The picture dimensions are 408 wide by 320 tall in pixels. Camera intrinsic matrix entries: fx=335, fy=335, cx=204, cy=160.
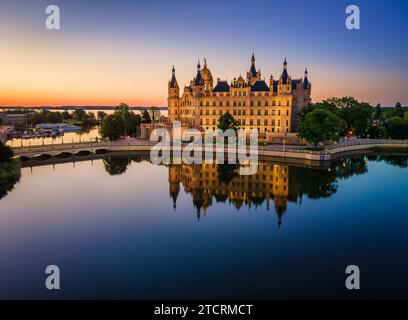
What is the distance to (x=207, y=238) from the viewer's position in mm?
23922

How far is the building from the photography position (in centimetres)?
7612

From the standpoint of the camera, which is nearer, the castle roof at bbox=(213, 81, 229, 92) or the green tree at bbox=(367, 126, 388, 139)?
the green tree at bbox=(367, 126, 388, 139)

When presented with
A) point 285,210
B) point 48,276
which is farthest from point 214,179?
point 48,276

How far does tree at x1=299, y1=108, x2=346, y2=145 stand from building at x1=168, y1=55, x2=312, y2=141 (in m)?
13.3

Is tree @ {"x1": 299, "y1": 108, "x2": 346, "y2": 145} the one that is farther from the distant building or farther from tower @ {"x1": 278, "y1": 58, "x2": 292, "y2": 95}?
the distant building

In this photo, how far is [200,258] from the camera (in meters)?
20.7

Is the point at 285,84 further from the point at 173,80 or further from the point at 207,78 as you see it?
the point at 173,80

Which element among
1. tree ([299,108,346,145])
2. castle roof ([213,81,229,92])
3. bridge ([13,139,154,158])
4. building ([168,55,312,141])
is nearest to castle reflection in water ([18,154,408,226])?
bridge ([13,139,154,158])

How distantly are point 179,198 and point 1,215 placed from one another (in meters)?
15.9

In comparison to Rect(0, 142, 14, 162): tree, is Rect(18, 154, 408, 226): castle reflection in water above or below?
below

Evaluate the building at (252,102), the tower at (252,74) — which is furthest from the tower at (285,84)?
the tower at (252,74)

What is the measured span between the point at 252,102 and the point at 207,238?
195ft

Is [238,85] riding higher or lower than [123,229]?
higher
